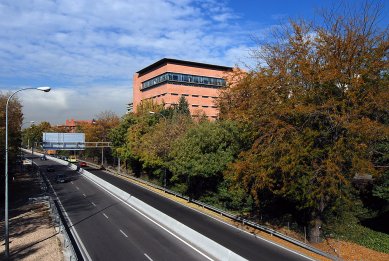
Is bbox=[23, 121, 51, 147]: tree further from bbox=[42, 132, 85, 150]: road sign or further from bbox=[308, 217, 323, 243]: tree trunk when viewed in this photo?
bbox=[308, 217, 323, 243]: tree trunk

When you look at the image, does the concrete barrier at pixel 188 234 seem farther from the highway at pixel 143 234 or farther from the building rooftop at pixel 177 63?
the building rooftop at pixel 177 63

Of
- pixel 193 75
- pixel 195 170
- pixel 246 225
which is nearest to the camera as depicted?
pixel 246 225

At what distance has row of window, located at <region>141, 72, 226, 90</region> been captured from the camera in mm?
91812

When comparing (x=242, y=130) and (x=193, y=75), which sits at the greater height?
(x=193, y=75)

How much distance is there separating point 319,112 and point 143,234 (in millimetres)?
13301

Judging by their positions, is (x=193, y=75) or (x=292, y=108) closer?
(x=292, y=108)

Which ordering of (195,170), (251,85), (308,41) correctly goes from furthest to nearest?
(195,170)
(251,85)
(308,41)

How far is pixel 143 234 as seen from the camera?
2445 cm

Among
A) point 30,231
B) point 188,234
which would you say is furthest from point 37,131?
point 188,234

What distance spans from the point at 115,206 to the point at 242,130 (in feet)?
46.6

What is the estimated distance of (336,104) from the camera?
20766 millimetres

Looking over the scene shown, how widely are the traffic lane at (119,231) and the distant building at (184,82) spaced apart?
53484mm

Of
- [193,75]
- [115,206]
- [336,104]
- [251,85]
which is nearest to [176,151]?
[115,206]

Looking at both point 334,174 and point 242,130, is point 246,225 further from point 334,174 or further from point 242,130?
point 334,174
